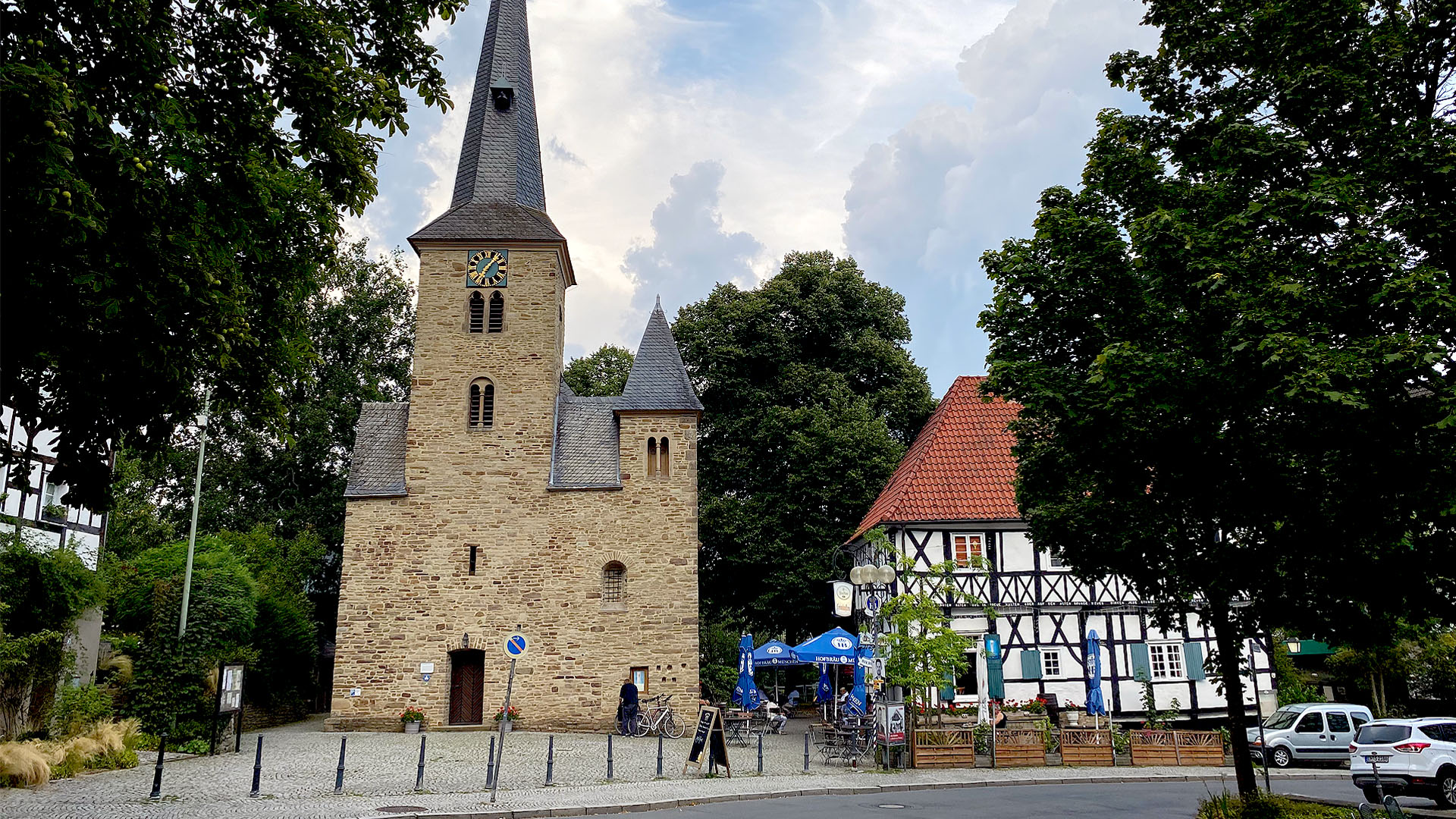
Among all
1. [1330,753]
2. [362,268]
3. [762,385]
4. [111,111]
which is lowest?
[1330,753]

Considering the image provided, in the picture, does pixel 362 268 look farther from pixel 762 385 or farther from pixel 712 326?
pixel 762 385

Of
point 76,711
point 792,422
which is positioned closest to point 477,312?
point 792,422

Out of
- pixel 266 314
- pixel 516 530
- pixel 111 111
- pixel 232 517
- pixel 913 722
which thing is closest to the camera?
pixel 111 111

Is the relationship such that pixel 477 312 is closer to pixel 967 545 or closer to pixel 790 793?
pixel 967 545

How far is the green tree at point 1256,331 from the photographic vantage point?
8656mm

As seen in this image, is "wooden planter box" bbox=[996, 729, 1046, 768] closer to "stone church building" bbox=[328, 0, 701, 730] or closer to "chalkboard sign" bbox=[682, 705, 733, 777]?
"chalkboard sign" bbox=[682, 705, 733, 777]

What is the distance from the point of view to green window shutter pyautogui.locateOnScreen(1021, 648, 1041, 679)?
2366cm

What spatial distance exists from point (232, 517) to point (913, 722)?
27.2 metres

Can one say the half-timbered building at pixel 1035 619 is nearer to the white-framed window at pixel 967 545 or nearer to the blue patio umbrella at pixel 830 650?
the white-framed window at pixel 967 545

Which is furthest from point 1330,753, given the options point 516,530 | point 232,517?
point 232,517

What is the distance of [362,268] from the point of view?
122 feet

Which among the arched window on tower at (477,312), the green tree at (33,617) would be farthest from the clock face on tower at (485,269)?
the green tree at (33,617)

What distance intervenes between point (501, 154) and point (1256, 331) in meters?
24.8

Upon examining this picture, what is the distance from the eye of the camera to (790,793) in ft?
47.0
